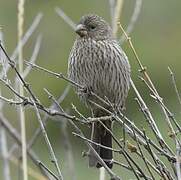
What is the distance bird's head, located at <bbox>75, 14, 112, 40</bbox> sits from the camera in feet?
15.9

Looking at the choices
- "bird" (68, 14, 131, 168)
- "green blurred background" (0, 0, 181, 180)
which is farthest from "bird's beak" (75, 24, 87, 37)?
"green blurred background" (0, 0, 181, 180)

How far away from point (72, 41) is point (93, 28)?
6687 mm

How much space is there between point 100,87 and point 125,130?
129 cm

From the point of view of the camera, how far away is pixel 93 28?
4902 mm

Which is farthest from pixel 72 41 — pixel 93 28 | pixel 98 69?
pixel 98 69

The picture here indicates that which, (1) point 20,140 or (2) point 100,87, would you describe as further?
(2) point 100,87

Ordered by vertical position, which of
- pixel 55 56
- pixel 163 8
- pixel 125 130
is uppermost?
pixel 163 8

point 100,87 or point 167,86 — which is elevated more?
point 167,86

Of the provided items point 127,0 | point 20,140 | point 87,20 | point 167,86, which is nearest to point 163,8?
point 127,0

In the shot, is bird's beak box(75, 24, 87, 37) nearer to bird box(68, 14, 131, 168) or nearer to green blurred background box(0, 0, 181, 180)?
bird box(68, 14, 131, 168)

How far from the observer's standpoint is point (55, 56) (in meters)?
11.4

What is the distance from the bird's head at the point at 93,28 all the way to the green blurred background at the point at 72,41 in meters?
Result: 4.49

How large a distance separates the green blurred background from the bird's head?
4.49m

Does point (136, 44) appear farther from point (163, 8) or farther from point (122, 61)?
point (122, 61)
